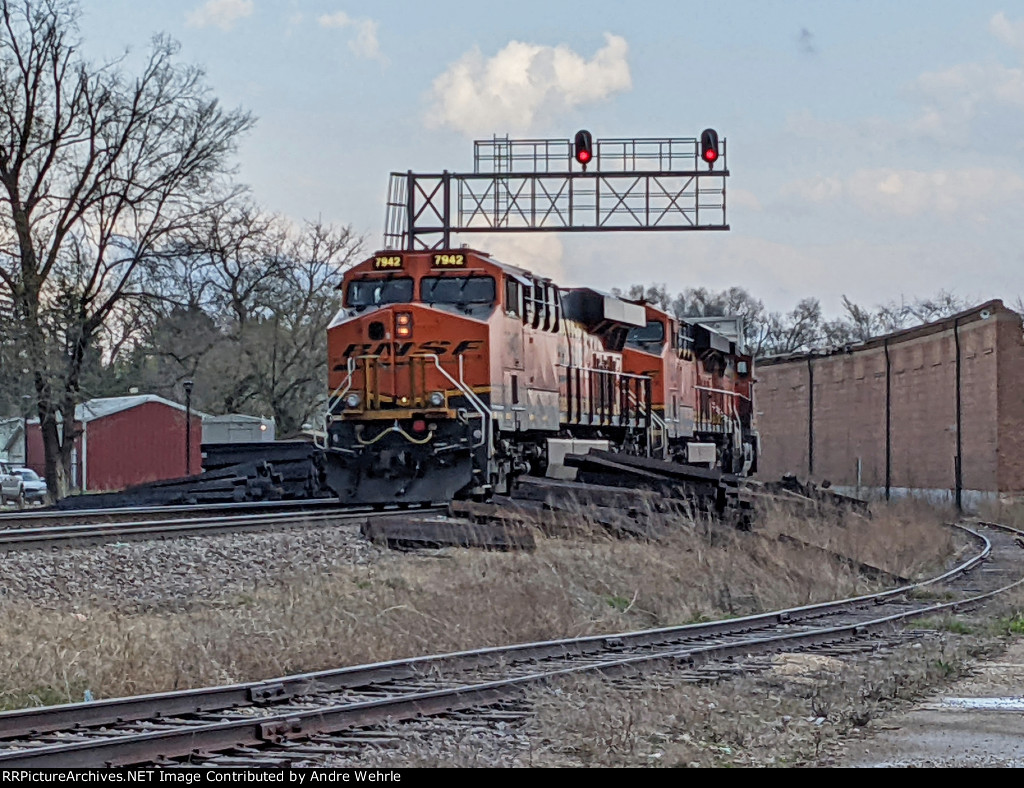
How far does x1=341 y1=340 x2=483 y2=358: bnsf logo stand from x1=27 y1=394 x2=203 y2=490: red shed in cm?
3418

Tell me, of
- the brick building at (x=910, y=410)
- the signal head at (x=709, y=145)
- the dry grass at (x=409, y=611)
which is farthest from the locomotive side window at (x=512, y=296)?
the brick building at (x=910, y=410)

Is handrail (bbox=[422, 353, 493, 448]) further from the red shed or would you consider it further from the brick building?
the red shed

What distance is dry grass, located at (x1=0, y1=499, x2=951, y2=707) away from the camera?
852cm

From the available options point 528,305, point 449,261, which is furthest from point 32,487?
point 449,261

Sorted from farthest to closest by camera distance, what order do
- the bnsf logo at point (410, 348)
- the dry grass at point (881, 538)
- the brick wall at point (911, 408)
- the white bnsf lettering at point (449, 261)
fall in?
1. the brick wall at point (911, 408)
2. the white bnsf lettering at point (449, 261)
3. the bnsf logo at point (410, 348)
4. the dry grass at point (881, 538)

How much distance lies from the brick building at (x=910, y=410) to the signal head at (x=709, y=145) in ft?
33.1

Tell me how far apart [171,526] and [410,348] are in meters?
4.67

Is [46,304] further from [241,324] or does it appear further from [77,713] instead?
[77,713]

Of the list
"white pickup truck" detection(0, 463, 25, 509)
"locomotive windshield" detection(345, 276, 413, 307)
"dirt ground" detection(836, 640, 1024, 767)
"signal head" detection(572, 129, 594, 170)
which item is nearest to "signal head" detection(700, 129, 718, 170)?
"signal head" detection(572, 129, 594, 170)

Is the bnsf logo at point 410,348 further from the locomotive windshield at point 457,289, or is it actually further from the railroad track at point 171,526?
the railroad track at point 171,526

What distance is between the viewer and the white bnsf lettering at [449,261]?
18891 millimetres

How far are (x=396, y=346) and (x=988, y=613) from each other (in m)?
8.99

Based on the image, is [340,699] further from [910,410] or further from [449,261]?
[910,410]

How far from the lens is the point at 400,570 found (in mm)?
13586
